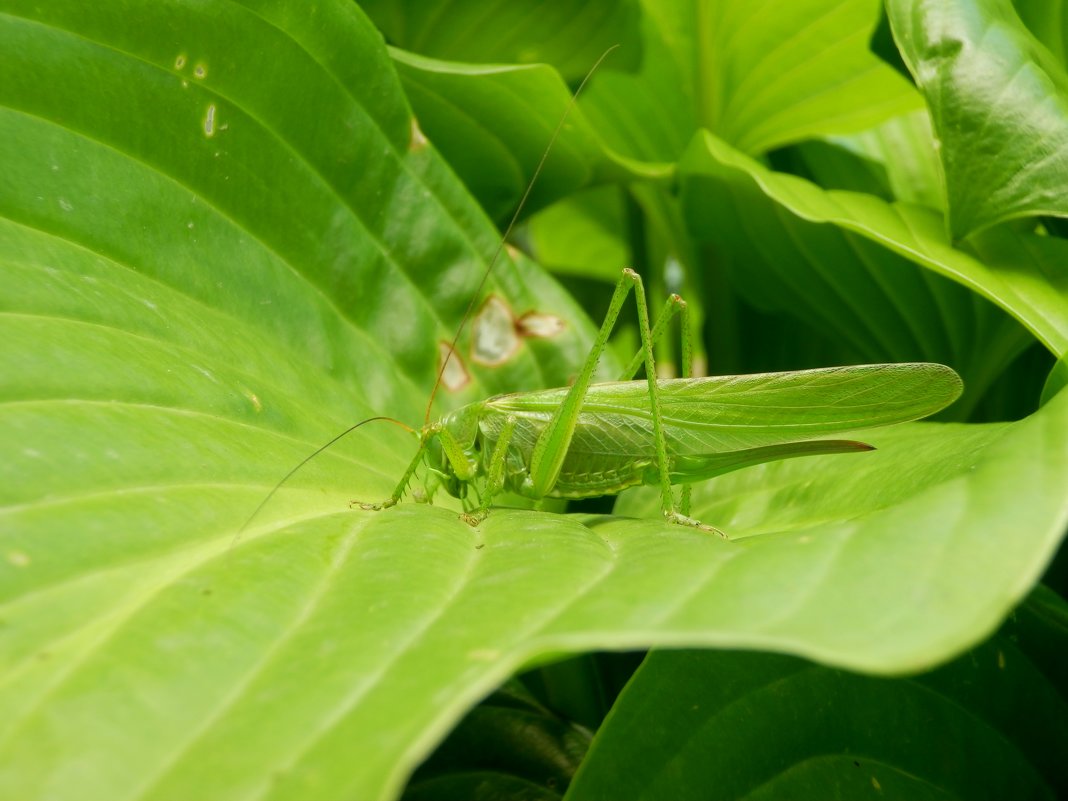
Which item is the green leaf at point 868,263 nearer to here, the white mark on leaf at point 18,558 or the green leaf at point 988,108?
the green leaf at point 988,108

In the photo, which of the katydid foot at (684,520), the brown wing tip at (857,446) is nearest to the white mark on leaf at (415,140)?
A: the katydid foot at (684,520)

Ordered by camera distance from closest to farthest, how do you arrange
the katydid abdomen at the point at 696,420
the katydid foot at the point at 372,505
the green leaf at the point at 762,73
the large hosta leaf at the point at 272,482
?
the large hosta leaf at the point at 272,482 < the katydid foot at the point at 372,505 < the katydid abdomen at the point at 696,420 < the green leaf at the point at 762,73

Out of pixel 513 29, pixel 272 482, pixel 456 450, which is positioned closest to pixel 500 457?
pixel 456 450

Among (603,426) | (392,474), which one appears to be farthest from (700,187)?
(392,474)

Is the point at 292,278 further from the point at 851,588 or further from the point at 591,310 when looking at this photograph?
the point at 591,310

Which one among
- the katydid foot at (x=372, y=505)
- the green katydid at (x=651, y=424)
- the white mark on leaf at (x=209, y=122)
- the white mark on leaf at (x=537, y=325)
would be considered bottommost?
the green katydid at (x=651, y=424)

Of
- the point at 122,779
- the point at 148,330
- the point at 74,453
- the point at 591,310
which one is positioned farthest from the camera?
the point at 591,310

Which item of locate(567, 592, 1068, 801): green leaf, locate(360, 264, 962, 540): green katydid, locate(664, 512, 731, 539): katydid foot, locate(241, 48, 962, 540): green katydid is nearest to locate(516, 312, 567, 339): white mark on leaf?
locate(241, 48, 962, 540): green katydid
